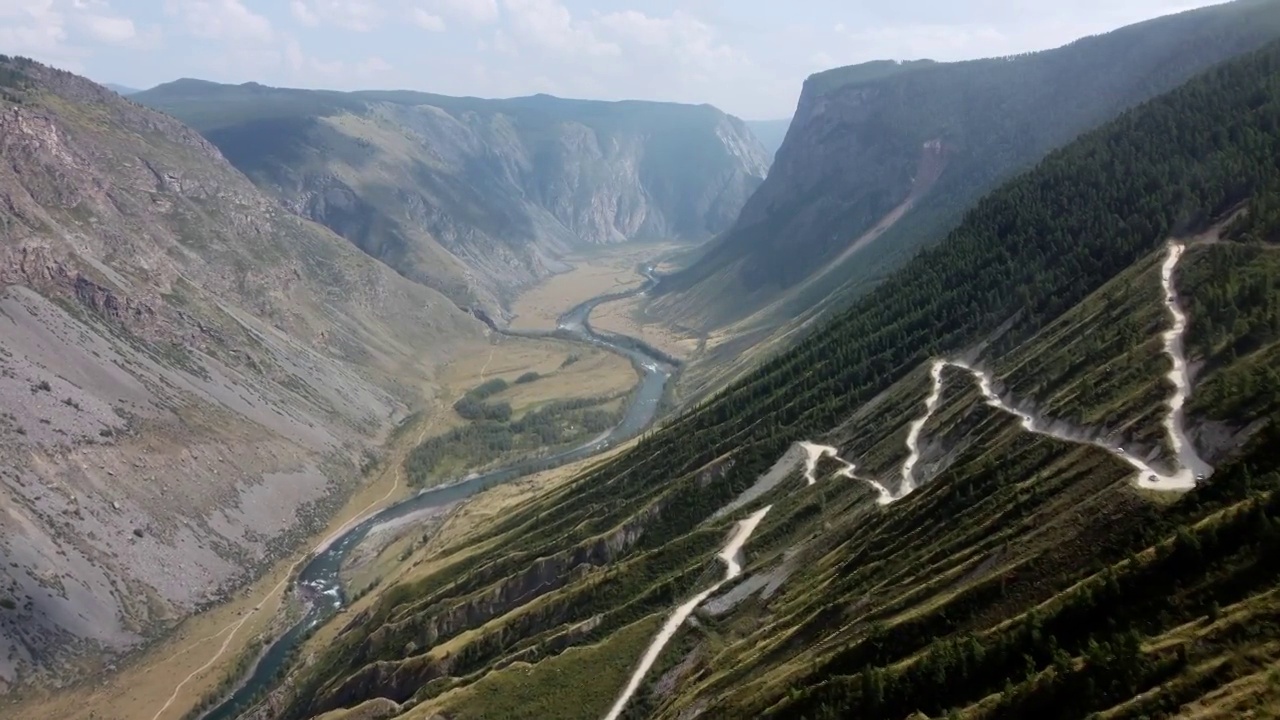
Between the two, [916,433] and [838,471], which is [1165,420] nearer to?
[916,433]

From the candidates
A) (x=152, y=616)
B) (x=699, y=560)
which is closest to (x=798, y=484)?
(x=699, y=560)

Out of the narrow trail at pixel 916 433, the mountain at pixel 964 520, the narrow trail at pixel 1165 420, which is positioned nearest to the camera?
the mountain at pixel 964 520

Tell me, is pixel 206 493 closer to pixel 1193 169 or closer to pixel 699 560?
pixel 699 560

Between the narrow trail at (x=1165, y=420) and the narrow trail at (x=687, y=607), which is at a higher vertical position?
the narrow trail at (x=1165, y=420)

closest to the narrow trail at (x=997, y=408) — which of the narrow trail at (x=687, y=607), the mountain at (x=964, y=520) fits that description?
the narrow trail at (x=687, y=607)

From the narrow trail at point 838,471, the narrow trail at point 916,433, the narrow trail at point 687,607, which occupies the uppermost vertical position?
the narrow trail at point 916,433

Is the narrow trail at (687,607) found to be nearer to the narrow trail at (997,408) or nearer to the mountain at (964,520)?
the narrow trail at (997,408)
